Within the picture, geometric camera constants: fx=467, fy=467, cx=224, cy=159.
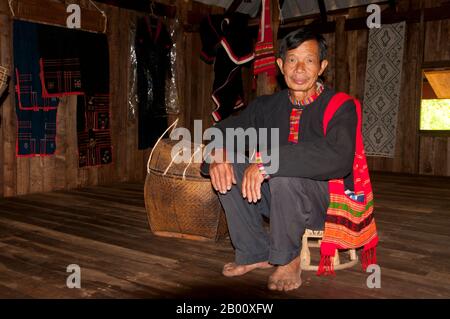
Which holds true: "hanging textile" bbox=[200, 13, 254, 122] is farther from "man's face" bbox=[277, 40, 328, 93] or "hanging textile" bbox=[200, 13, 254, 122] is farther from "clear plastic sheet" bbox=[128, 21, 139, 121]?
"man's face" bbox=[277, 40, 328, 93]

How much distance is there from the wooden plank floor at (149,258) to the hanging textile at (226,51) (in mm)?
2268

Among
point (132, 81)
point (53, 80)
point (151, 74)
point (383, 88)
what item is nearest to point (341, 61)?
point (383, 88)

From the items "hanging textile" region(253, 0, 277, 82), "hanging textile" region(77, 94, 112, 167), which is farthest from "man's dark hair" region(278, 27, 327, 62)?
"hanging textile" region(77, 94, 112, 167)

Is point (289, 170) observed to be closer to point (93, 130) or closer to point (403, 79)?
point (93, 130)

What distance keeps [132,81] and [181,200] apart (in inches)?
120

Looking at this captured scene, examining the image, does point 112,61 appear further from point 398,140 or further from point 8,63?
point 398,140

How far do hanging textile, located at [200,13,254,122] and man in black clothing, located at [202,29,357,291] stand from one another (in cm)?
352

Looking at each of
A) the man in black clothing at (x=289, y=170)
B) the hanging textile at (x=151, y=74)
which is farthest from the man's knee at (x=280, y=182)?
the hanging textile at (x=151, y=74)

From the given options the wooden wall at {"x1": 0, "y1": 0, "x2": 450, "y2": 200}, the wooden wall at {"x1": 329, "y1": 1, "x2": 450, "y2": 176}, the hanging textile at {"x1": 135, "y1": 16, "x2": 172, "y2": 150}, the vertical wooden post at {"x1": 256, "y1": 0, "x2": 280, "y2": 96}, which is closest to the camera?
the wooden wall at {"x1": 0, "y1": 0, "x2": 450, "y2": 200}

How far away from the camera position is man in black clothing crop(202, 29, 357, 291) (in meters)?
1.81

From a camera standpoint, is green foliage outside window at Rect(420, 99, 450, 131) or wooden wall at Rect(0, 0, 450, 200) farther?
green foliage outside window at Rect(420, 99, 450, 131)

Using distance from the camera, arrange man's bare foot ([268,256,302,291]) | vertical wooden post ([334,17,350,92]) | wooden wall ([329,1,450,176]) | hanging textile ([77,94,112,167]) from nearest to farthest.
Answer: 1. man's bare foot ([268,256,302,291])
2. hanging textile ([77,94,112,167])
3. wooden wall ([329,1,450,176])
4. vertical wooden post ([334,17,350,92])

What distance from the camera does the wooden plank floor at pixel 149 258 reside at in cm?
193

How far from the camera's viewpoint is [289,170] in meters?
1.79
